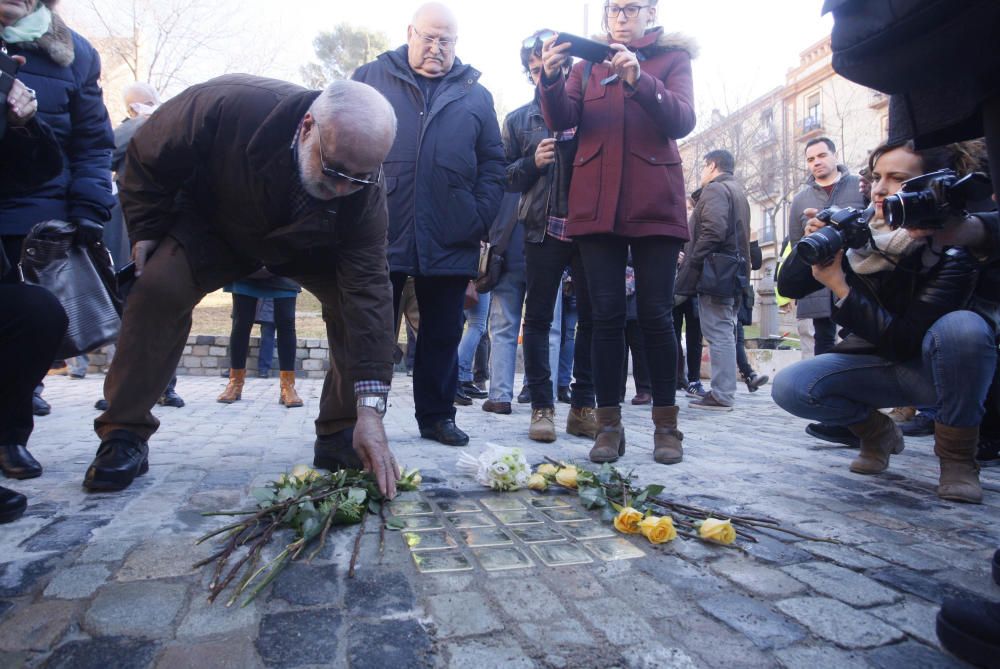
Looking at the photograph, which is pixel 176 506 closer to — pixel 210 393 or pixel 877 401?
pixel 877 401

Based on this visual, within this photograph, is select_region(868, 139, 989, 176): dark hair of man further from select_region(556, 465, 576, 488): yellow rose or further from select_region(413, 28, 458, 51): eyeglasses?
select_region(413, 28, 458, 51): eyeglasses

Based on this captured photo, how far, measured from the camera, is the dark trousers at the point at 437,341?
378 centimetres

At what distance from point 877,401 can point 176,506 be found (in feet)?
9.34

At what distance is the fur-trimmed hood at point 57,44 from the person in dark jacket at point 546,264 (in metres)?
2.23

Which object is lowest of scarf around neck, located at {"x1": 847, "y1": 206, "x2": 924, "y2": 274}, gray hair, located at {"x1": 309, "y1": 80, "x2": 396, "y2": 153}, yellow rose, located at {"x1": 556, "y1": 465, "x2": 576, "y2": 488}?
yellow rose, located at {"x1": 556, "y1": 465, "x2": 576, "y2": 488}

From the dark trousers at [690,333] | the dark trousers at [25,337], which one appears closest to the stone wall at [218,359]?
the dark trousers at [690,333]

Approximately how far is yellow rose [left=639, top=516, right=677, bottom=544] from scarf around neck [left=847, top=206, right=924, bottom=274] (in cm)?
156

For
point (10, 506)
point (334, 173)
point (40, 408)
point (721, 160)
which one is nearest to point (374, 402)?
point (334, 173)

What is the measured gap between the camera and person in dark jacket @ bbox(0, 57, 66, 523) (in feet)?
7.53

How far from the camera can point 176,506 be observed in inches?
89.9

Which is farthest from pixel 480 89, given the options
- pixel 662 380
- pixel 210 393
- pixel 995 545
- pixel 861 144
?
pixel 861 144

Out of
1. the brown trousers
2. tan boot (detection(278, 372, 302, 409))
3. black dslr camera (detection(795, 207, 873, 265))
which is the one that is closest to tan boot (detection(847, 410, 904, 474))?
black dslr camera (detection(795, 207, 873, 265))

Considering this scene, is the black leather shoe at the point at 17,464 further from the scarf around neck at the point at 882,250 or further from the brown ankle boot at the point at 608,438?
the scarf around neck at the point at 882,250

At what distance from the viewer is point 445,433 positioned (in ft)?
12.0
